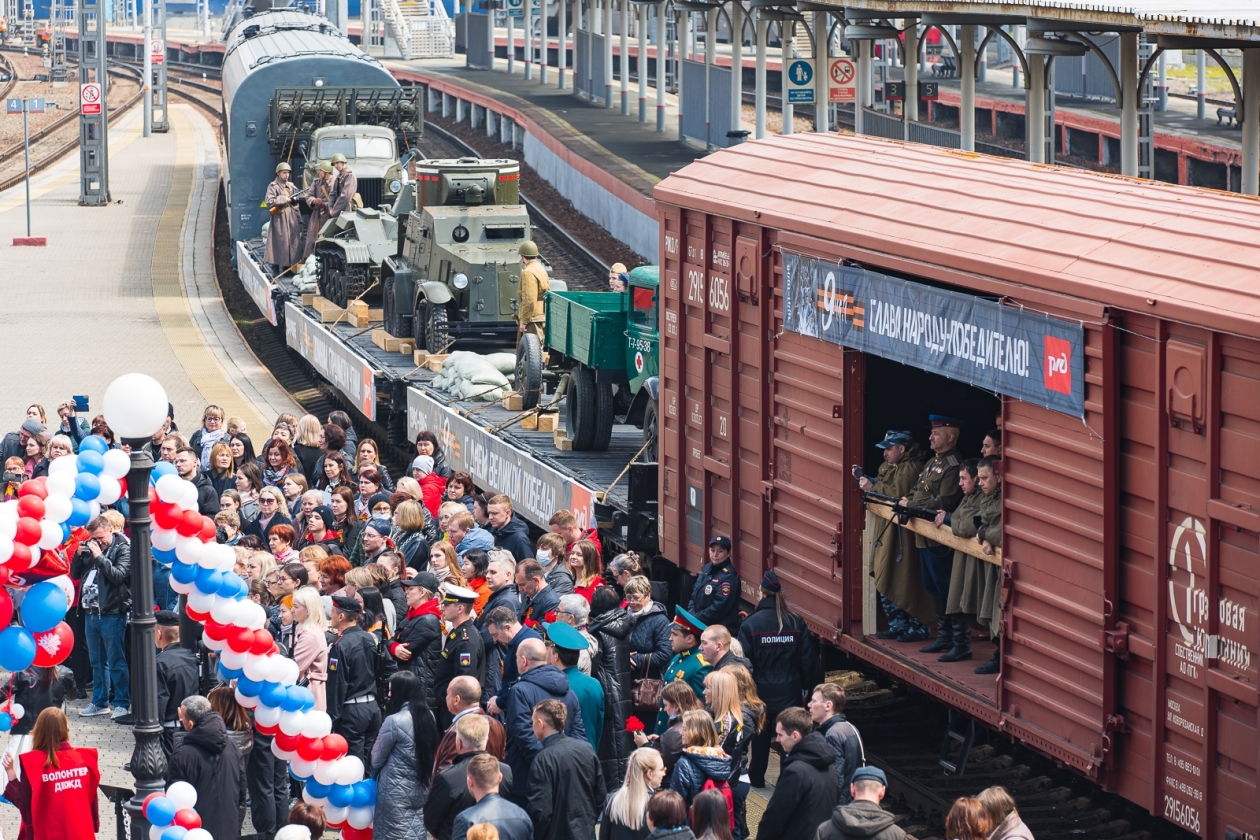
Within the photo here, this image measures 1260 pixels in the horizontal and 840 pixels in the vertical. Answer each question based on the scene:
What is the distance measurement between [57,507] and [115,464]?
476mm

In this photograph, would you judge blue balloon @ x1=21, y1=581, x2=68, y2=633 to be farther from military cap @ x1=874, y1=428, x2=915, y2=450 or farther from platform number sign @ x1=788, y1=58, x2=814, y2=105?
platform number sign @ x1=788, y1=58, x2=814, y2=105

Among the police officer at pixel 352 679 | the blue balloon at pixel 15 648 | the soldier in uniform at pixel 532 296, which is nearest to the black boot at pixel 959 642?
the police officer at pixel 352 679

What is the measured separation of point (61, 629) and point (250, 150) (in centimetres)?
2546

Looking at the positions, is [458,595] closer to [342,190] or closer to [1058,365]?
[1058,365]

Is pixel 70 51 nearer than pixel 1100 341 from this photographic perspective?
No

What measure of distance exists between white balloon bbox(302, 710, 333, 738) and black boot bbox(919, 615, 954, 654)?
3.63 metres

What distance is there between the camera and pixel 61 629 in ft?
30.0

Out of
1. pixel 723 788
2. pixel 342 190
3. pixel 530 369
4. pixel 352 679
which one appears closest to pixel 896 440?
pixel 723 788

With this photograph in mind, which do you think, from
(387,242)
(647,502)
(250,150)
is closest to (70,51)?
(250,150)

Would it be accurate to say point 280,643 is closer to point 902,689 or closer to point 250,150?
point 902,689

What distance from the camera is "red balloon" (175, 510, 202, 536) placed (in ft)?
29.7

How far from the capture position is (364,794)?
30.6 feet

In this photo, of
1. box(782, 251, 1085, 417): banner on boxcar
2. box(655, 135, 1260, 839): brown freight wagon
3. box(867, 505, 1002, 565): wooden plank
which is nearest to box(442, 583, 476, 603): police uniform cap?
box(655, 135, 1260, 839): brown freight wagon

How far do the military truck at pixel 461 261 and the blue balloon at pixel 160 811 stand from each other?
13460 mm
